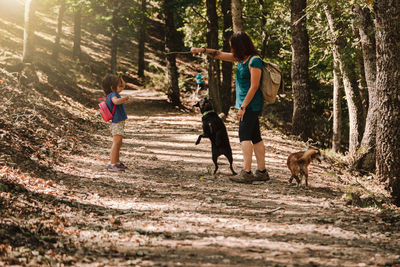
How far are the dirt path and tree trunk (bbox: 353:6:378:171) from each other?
2.32 m

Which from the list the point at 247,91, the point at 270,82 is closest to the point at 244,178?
the point at 247,91

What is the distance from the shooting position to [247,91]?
22.0 feet

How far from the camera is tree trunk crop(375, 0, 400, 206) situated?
8.33 metres

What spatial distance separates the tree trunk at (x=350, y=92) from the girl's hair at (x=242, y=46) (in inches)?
360

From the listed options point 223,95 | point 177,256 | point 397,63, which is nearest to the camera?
point 177,256

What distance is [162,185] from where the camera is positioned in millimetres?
6961

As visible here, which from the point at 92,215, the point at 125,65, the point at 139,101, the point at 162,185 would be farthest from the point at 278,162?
the point at 125,65

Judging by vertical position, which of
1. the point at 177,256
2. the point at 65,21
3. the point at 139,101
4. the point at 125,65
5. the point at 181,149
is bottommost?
the point at 177,256

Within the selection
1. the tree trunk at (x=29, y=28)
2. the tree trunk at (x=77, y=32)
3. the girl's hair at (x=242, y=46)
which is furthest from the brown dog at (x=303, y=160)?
the tree trunk at (x=77, y=32)

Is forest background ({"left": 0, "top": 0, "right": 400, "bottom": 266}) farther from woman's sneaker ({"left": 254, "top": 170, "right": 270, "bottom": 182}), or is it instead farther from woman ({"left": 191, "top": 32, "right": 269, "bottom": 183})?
woman's sneaker ({"left": 254, "top": 170, "right": 270, "bottom": 182})

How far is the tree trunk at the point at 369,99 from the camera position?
10.6m

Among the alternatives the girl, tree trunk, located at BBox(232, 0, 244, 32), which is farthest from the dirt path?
tree trunk, located at BBox(232, 0, 244, 32)

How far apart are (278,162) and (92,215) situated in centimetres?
561

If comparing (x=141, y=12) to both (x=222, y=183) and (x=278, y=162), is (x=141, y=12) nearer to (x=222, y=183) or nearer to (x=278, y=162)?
(x=278, y=162)
